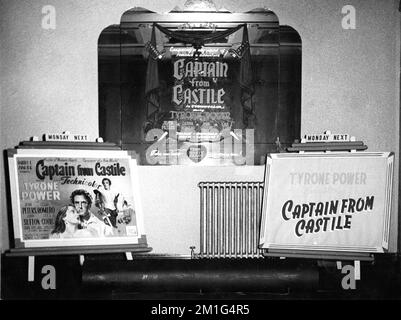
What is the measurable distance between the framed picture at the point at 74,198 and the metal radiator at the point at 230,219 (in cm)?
54

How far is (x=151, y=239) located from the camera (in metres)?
3.46

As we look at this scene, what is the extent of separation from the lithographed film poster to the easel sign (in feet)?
3.77

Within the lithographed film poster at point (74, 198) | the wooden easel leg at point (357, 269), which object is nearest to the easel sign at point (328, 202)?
the wooden easel leg at point (357, 269)

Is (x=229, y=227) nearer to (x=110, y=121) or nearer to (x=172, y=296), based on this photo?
(x=172, y=296)

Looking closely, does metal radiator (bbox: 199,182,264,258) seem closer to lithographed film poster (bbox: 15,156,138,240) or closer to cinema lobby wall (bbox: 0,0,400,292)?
cinema lobby wall (bbox: 0,0,400,292)

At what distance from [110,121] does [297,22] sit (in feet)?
5.87

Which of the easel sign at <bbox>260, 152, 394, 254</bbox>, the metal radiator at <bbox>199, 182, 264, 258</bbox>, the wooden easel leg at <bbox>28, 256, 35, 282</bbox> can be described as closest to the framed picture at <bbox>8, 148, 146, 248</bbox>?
the wooden easel leg at <bbox>28, 256, 35, 282</bbox>

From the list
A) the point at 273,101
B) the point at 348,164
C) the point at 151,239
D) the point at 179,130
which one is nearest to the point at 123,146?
the point at 179,130

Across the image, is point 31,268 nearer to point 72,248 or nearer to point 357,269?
point 72,248

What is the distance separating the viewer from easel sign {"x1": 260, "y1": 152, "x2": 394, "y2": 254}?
3189 mm

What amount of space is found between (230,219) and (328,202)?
801mm

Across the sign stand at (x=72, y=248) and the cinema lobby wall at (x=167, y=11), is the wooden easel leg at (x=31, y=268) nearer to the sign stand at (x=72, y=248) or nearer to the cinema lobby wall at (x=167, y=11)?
the sign stand at (x=72, y=248)
